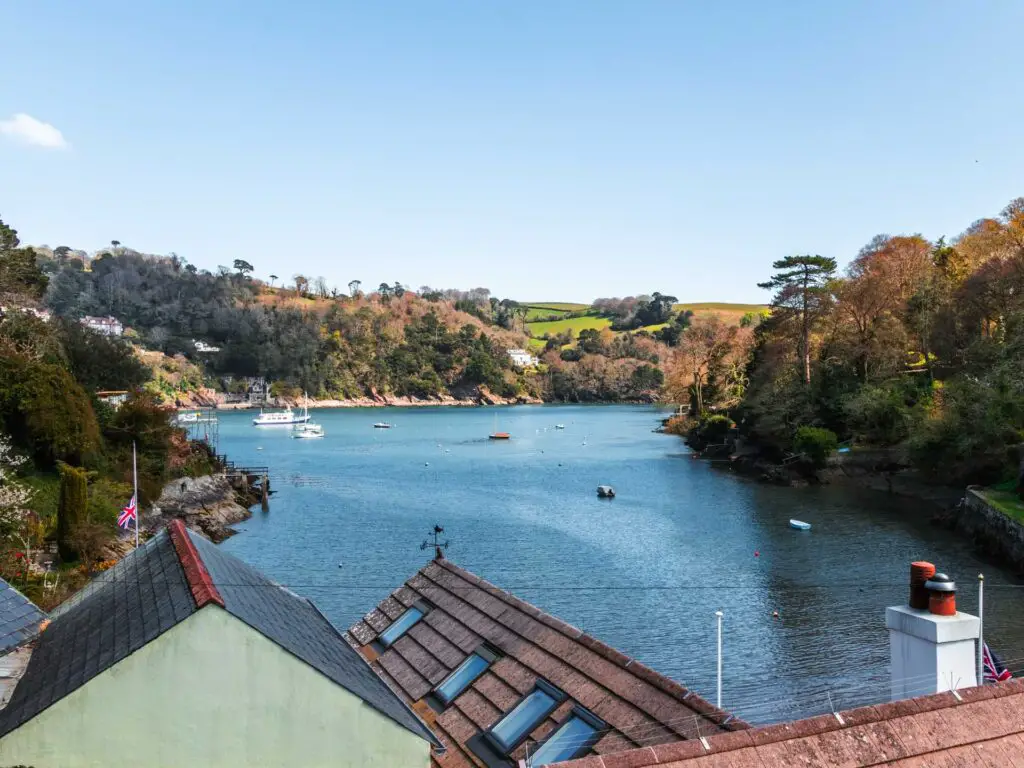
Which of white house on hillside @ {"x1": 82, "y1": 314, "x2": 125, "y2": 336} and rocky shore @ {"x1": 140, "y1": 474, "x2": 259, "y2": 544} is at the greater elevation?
white house on hillside @ {"x1": 82, "y1": 314, "x2": 125, "y2": 336}

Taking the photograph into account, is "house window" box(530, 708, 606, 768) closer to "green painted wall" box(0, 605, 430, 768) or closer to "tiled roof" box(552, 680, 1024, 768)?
"green painted wall" box(0, 605, 430, 768)

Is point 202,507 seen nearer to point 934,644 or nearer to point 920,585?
point 920,585

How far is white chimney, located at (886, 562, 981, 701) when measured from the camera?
7.76 meters

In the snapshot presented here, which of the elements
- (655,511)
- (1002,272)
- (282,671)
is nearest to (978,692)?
(282,671)

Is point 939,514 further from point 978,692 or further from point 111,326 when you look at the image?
point 111,326

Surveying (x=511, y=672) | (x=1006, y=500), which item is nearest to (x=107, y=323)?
(x=1006, y=500)

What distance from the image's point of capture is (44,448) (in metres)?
38.0

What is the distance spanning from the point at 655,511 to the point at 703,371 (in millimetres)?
55948

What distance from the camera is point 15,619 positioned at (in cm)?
1105

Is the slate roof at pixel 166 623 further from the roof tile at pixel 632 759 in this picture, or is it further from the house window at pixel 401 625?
the roof tile at pixel 632 759

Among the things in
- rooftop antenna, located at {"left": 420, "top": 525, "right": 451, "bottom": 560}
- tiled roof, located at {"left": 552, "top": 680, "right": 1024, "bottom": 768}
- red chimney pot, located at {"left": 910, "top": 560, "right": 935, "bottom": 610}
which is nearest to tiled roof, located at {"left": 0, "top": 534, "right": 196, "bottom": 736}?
rooftop antenna, located at {"left": 420, "top": 525, "right": 451, "bottom": 560}

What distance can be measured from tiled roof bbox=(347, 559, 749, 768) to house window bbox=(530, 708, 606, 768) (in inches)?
3.4

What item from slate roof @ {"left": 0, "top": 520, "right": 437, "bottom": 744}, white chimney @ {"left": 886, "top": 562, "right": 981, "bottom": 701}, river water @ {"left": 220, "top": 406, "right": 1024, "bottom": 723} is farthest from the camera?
river water @ {"left": 220, "top": 406, "right": 1024, "bottom": 723}

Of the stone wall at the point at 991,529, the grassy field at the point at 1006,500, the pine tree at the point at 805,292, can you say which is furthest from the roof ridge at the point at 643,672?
the pine tree at the point at 805,292
